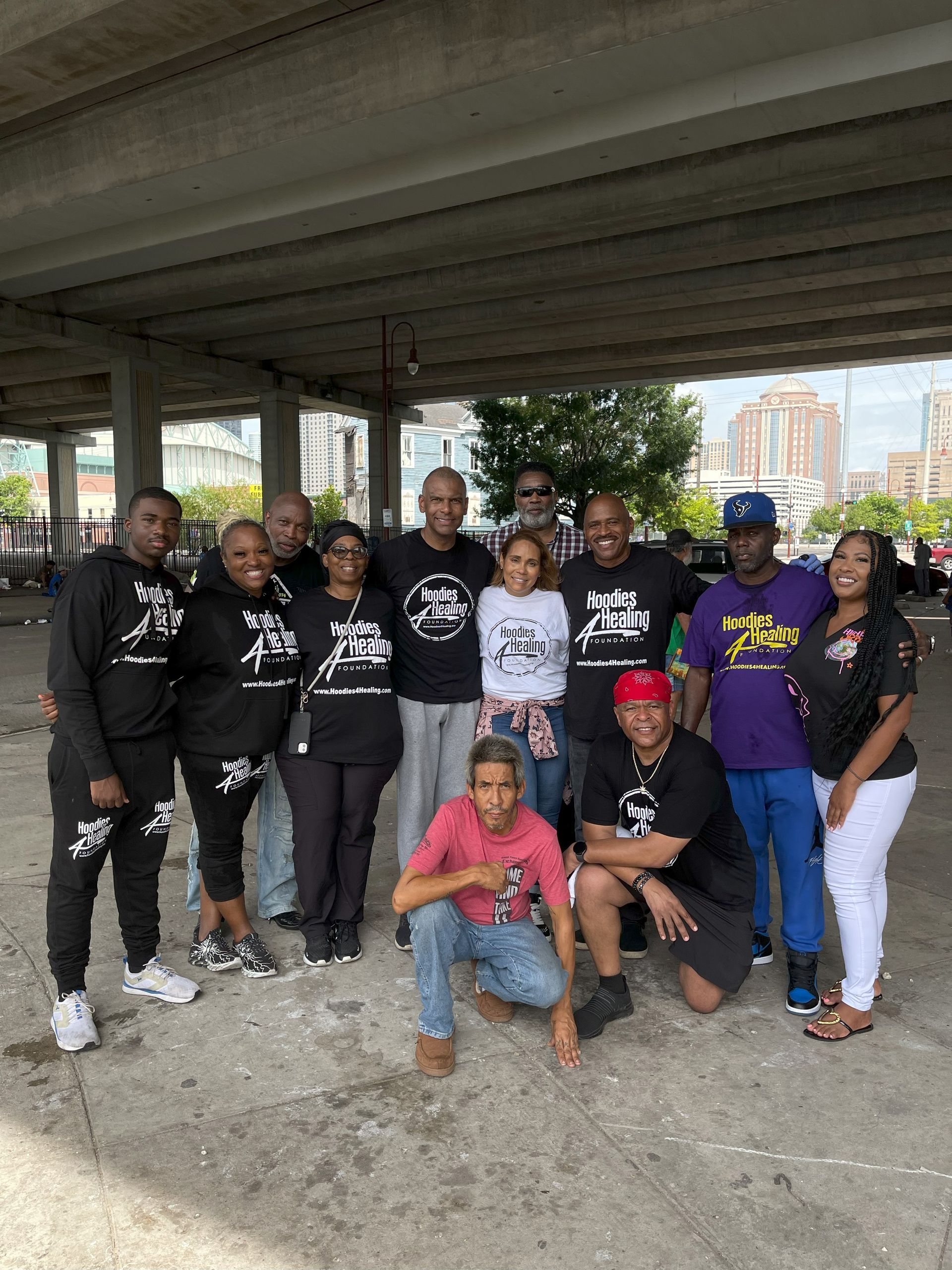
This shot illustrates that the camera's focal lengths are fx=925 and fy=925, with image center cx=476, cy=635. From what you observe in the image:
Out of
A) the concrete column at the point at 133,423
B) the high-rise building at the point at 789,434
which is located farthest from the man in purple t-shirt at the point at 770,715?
the high-rise building at the point at 789,434

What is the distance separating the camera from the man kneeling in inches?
129

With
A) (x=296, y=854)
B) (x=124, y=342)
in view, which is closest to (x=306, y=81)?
(x=296, y=854)

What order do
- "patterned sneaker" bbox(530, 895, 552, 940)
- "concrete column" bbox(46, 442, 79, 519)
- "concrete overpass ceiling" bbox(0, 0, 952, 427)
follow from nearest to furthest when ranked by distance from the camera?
1. "patterned sneaker" bbox(530, 895, 552, 940)
2. "concrete overpass ceiling" bbox(0, 0, 952, 427)
3. "concrete column" bbox(46, 442, 79, 519)

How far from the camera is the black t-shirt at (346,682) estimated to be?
12.2 feet

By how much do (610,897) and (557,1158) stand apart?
3.17ft

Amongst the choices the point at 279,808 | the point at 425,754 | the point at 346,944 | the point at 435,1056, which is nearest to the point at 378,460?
the point at 279,808

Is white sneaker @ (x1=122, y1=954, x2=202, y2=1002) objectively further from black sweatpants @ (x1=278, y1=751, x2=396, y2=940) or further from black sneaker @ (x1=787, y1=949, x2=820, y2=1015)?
black sneaker @ (x1=787, y1=949, x2=820, y2=1015)

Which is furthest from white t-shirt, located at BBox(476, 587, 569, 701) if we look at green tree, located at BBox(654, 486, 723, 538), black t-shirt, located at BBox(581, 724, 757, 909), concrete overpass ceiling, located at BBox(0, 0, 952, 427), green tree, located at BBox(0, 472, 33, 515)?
green tree, located at BBox(0, 472, 33, 515)

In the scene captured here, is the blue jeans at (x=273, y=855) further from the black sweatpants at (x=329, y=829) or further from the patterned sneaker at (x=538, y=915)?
the patterned sneaker at (x=538, y=915)

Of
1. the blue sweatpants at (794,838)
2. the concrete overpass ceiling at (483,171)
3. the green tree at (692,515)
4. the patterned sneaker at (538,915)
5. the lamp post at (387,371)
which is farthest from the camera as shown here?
the green tree at (692,515)

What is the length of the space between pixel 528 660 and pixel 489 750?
87 cm

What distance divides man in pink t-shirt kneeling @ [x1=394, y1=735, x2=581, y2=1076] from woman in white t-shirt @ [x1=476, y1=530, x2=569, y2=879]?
2.13ft

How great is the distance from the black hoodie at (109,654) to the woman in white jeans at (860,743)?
230cm

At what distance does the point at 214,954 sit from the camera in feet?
12.2
